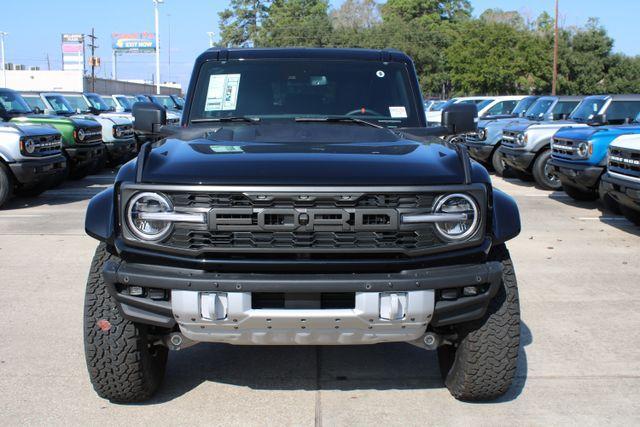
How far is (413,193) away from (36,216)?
8.37 metres

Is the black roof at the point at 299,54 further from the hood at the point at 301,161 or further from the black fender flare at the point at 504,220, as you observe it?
the black fender flare at the point at 504,220

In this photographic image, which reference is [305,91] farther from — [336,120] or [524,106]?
[524,106]

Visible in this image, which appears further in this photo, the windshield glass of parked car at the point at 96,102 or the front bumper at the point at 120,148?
the windshield glass of parked car at the point at 96,102

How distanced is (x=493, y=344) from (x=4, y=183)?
29.3ft

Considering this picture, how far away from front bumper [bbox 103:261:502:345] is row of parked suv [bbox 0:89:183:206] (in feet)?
16.9

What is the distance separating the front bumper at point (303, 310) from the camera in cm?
324

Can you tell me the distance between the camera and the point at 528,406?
12.9 ft

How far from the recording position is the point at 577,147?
1100 cm

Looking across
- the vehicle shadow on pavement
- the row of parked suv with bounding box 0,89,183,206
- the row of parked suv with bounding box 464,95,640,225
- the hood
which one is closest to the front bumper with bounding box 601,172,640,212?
the row of parked suv with bounding box 464,95,640,225

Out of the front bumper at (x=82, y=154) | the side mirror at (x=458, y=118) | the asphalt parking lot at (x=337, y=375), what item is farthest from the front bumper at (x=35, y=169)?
the side mirror at (x=458, y=118)

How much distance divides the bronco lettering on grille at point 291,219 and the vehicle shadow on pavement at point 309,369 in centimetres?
123

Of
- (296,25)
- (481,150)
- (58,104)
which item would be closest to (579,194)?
(481,150)

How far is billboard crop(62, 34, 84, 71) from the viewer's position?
313ft

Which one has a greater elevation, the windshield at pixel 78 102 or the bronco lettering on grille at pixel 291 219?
the bronco lettering on grille at pixel 291 219
